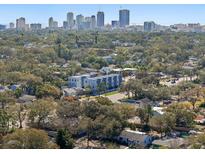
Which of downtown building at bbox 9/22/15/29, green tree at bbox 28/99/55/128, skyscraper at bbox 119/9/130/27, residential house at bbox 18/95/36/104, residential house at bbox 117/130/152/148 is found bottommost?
residential house at bbox 117/130/152/148

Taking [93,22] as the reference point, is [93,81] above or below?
Result: below

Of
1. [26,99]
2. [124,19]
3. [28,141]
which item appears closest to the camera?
[28,141]

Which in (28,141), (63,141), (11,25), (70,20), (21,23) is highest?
(70,20)

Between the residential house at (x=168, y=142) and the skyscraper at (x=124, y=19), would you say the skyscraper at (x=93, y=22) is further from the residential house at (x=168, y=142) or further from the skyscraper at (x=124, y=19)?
the residential house at (x=168, y=142)

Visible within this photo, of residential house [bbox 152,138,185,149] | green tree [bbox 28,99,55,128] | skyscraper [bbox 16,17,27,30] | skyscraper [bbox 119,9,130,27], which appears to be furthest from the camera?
skyscraper [bbox 119,9,130,27]

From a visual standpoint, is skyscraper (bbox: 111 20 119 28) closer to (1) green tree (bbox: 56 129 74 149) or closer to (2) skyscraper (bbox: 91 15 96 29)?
(2) skyscraper (bbox: 91 15 96 29)

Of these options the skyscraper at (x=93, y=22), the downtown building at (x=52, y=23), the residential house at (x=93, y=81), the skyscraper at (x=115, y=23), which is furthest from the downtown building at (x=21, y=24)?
the residential house at (x=93, y=81)

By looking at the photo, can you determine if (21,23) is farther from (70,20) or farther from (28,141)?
(28,141)

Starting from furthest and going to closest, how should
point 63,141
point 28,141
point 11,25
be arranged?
1. point 11,25
2. point 63,141
3. point 28,141

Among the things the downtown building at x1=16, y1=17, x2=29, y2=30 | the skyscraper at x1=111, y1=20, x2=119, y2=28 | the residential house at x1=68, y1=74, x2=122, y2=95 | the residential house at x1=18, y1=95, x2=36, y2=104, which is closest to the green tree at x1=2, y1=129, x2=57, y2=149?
the residential house at x1=18, y1=95, x2=36, y2=104

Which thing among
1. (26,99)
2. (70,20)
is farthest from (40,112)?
A: (70,20)

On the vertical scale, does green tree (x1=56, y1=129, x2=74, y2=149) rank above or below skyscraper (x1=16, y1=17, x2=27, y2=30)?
below

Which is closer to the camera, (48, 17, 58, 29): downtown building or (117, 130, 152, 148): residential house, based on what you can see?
(117, 130, 152, 148): residential house
